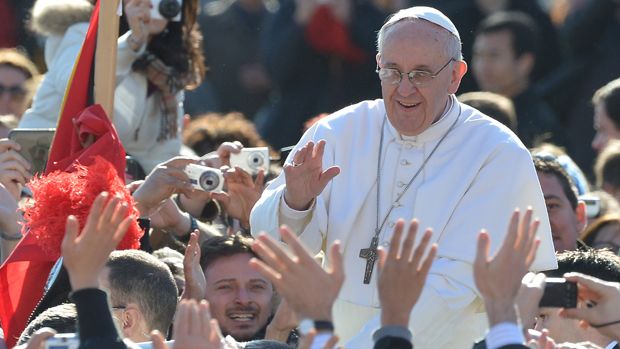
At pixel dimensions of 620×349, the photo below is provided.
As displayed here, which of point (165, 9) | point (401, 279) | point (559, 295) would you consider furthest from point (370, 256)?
point (165, 9)

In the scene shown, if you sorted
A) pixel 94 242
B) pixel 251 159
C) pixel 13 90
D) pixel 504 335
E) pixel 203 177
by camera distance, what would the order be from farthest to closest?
pixel 13 90 < pixel 251 159 < pixel 203 177 < pixel 94 242 < pixel 504 335

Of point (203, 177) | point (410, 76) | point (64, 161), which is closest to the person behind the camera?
point (410, 76)

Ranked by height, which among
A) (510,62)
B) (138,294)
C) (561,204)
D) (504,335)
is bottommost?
(504,335)

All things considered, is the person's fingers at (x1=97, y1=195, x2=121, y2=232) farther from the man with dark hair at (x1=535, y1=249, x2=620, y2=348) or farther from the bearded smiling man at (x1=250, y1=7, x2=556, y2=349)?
the man with dark hair at (x1=535, y1=249, x2=620, y2=348)

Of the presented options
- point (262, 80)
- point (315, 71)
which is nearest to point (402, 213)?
point (315, 71)

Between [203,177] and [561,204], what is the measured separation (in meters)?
1.76

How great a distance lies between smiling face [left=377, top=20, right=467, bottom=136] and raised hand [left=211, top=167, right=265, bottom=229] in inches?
59.0

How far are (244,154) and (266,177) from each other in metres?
0.26

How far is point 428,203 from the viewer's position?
6246 mm

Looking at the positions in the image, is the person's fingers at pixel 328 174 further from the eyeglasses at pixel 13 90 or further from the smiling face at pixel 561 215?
the eyeglasses at pixel 13 90

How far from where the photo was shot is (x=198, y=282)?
21.7 ft

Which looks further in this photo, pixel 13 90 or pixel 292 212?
pixel 13 90

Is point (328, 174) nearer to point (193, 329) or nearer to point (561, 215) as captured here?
point (193, 329)

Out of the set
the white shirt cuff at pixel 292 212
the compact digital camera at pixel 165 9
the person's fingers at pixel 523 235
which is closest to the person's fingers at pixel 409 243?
the person's fingers at pixel 523 235
